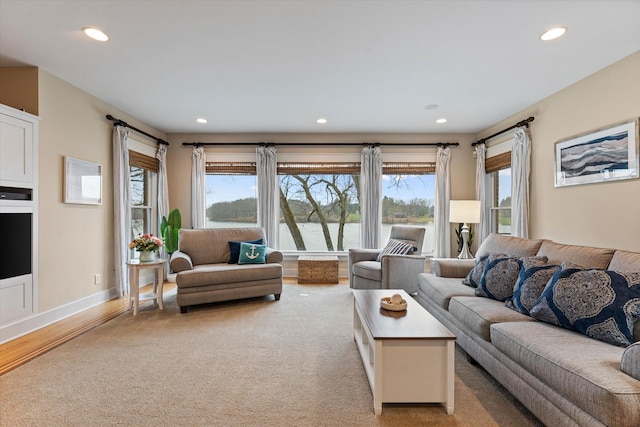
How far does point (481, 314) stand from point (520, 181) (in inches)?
110

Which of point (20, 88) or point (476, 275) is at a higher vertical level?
point (20, 88)

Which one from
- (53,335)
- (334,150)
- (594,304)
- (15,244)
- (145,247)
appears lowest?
(53,335)

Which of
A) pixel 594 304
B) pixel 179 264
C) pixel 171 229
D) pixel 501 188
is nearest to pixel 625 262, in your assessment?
pixel 594 304

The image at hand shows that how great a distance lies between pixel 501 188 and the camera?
530cm

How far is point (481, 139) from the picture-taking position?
554 cm

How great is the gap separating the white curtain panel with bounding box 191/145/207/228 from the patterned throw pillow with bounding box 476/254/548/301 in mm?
4591

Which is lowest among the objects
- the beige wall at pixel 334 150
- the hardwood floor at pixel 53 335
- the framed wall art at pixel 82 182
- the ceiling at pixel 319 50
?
the hardwood floor at pixel 53 335

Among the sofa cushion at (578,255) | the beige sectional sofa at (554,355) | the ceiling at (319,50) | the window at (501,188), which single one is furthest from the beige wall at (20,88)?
the window at (501,188)

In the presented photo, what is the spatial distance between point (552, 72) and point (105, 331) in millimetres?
5130

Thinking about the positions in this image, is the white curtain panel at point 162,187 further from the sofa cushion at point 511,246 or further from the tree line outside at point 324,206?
the sofa cushion at point 511,246

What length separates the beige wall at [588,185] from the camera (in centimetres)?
297

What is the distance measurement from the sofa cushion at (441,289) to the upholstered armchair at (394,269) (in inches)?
23.7

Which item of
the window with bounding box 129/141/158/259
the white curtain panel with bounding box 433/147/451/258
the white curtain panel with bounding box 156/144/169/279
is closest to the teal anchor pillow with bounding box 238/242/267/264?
the window with bounding box 129/141/158/259

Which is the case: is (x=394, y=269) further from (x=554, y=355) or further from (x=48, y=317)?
(x=48, y=317)
